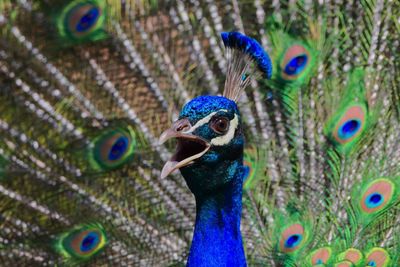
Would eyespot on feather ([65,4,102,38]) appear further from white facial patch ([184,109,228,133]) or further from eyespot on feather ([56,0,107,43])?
white facial patch ([184,109,228,133])

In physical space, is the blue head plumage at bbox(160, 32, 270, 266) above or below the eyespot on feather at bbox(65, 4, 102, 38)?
below

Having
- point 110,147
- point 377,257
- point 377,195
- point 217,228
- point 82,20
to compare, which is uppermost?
point 82,20

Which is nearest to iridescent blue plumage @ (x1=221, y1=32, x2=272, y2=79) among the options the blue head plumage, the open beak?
the blue head plumage

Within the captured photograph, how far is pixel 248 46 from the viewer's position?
164cm

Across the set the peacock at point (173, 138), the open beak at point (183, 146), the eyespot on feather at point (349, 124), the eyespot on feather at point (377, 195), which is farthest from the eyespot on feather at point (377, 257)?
the open beak at point (183, 146)

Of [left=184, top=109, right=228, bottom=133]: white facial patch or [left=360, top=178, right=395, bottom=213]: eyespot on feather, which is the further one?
[left=360, top=178, right=395, bottom=213]: eyespot on feather

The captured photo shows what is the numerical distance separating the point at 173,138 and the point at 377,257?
623mm

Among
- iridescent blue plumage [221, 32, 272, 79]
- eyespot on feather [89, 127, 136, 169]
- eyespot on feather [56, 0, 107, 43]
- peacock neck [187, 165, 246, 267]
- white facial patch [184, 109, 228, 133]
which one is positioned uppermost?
eyespot on feather [56, 0, 107, 43]

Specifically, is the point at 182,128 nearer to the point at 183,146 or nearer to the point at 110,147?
the point at 183,146

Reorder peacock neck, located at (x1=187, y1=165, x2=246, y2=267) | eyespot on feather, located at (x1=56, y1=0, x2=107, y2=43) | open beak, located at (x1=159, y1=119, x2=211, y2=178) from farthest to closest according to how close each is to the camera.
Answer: eyespot on feather, located at (x1=56, y1=0, x2=107, y2=43), peacock neck, located at (x1=187, y1=165, x2=246, y2=267), open beak, located at (x1=159, y1=119, x2=211, y2=178)

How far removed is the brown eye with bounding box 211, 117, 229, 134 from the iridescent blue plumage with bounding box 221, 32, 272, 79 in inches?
8.1

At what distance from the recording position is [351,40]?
227cm

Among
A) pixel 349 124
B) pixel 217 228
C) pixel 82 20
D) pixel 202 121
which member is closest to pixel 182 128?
pixel 202 121

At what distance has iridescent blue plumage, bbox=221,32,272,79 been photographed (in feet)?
5.36
